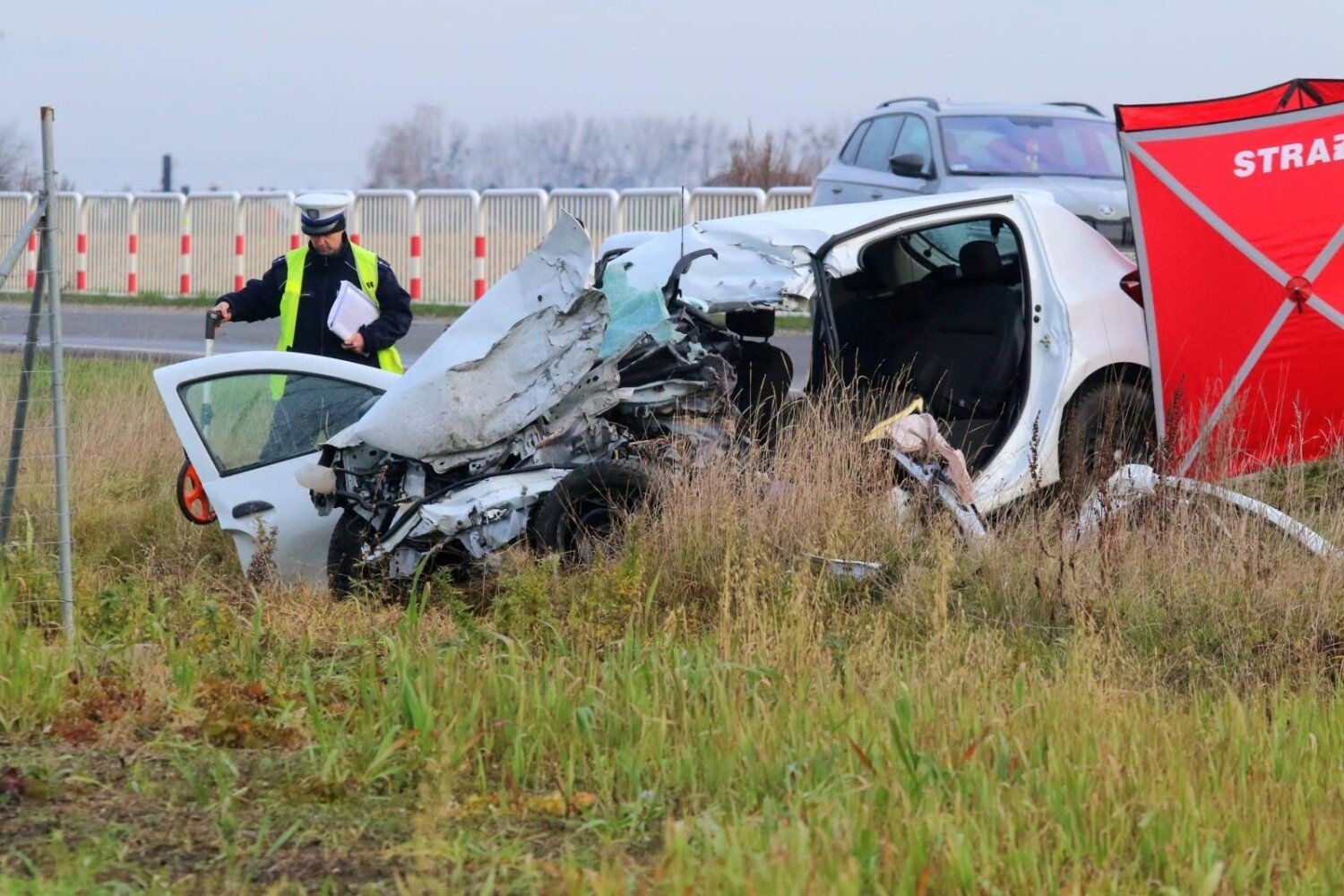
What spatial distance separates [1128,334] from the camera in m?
8.09

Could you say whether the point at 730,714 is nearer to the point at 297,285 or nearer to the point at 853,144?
the point at 297,285

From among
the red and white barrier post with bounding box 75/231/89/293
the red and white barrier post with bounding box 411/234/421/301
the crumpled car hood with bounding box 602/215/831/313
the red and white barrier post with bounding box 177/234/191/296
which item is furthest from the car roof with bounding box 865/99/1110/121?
the red and white barrier post with bounding box 75/231/89/293

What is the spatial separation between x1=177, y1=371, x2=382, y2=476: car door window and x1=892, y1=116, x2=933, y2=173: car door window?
691 centimetres

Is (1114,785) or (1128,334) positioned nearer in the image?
(1114,785)

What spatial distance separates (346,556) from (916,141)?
25.9 ft

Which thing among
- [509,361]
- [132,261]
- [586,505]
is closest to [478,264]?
[132,261]

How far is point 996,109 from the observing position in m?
13.6

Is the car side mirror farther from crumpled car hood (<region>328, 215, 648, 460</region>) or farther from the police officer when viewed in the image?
crumpled car hood (<region>328, 215, 648, 460</region>)

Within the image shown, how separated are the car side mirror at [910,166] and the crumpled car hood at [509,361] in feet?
20.4

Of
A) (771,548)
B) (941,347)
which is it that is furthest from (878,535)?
(941,347)

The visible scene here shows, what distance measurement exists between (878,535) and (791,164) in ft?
74.2

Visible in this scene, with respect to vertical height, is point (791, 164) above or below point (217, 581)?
above

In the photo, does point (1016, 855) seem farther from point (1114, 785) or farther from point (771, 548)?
point (771, 548)

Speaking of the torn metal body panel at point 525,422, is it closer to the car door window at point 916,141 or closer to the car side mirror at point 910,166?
the car side mirror at point 910,166
